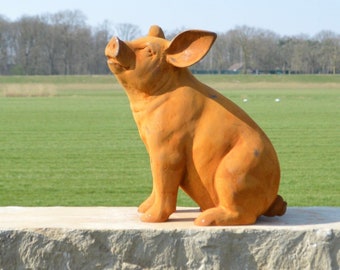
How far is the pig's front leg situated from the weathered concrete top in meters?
0.07

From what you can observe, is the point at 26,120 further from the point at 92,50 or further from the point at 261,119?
the point at 92,50

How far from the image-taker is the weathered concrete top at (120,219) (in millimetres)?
4207

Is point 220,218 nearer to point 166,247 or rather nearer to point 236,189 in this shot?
point 236,189

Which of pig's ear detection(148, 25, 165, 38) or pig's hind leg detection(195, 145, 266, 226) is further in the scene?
pig's ear detection(148, 25, 165, 38)

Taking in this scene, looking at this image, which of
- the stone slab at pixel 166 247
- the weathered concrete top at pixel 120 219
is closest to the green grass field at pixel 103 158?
the weathered concrete top at pixel 120 219

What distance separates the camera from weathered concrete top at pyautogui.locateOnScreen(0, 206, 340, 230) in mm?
4207

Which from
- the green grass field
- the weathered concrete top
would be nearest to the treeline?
the green grass field

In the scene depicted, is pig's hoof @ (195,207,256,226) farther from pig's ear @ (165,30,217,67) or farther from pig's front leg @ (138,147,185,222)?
pig's ear @ (165,30,217,67)

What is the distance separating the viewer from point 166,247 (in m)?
4.14

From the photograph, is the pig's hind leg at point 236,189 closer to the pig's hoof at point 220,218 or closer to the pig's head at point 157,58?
the pig's hoof at point 220,218

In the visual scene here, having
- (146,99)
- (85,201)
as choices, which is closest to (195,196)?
(146,99)

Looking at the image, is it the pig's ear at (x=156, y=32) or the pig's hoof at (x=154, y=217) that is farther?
the pig's ear at (x=156, y=32)

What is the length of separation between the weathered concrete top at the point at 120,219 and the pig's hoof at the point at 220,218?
0.06 m

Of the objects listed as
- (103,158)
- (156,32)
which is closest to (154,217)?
(156,32)
